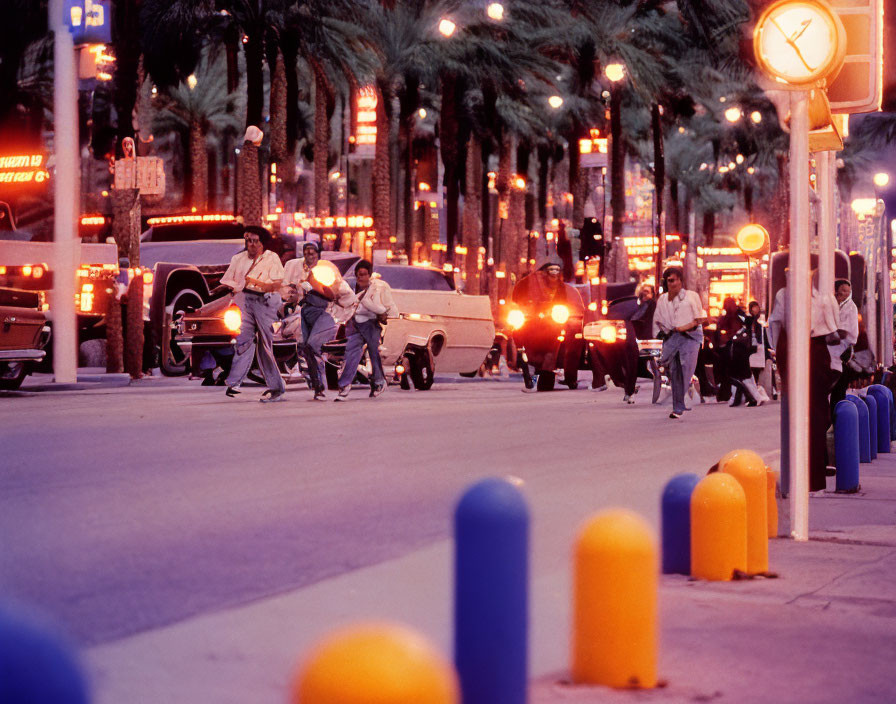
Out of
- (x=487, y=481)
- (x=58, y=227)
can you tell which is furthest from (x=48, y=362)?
(x=487, y=481)

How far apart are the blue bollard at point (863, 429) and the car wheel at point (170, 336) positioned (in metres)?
16.0

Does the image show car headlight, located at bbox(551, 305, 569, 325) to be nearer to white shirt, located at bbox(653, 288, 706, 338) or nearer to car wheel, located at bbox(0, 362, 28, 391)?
white shirt, located at bbox(653, 288, 706, 338)

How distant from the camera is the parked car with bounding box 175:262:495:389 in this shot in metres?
24.2

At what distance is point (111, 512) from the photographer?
8.96 metres

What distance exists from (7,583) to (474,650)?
10.2 ft

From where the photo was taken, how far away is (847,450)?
37.6 ft

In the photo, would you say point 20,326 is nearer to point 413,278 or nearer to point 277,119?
point 413,278

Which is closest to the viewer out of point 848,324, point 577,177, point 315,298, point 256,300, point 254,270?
point 848,324

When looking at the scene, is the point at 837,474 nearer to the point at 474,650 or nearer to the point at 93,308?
the point at 474,650

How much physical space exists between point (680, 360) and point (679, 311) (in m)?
0.64

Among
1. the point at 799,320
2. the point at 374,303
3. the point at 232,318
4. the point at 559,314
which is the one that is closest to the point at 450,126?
the point at 559,314

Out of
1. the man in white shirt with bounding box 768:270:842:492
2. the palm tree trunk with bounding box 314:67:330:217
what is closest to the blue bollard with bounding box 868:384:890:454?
the man in white shirt with bounding box 768:270:842:492

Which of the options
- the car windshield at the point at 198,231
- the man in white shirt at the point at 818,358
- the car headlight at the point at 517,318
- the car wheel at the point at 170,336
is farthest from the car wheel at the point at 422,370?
the man in white shirt at the point at 818,358

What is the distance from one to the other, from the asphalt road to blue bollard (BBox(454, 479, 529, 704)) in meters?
1.92
